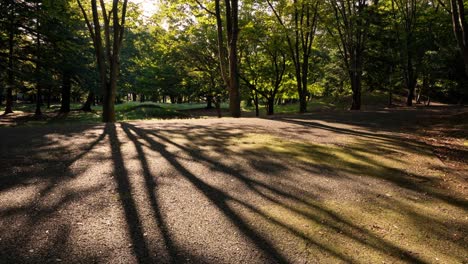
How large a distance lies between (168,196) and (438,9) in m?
32.6

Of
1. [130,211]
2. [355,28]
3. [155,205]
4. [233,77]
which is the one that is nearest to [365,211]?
[155,205]

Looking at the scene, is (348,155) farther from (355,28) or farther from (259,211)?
(355,28)

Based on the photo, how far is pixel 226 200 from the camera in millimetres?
4746

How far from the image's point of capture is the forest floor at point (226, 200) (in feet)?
11.4

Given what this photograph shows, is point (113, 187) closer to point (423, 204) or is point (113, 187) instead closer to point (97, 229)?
point (97, 229)

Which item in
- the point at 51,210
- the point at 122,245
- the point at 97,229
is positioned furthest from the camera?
the point at 51,210

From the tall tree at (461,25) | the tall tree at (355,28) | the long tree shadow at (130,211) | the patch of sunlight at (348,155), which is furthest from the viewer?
the tall tree at (355,28)

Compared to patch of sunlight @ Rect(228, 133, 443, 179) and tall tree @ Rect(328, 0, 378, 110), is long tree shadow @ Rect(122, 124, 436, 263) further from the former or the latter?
tall tree @ Rect(328, 0, 378, 110)

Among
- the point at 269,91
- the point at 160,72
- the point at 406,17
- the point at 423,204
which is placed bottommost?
the point at 423,204

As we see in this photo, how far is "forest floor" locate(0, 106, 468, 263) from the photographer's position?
347 cm

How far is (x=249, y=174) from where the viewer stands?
5.94 meters

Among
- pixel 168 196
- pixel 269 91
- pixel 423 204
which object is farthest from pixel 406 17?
pixel 168 196

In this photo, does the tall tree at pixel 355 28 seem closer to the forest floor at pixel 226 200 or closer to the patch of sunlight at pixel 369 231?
the forest floor at pixel 226 200

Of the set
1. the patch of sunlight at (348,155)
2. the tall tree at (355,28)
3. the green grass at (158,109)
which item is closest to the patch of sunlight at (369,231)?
the patch of sunlight at (348,155)
